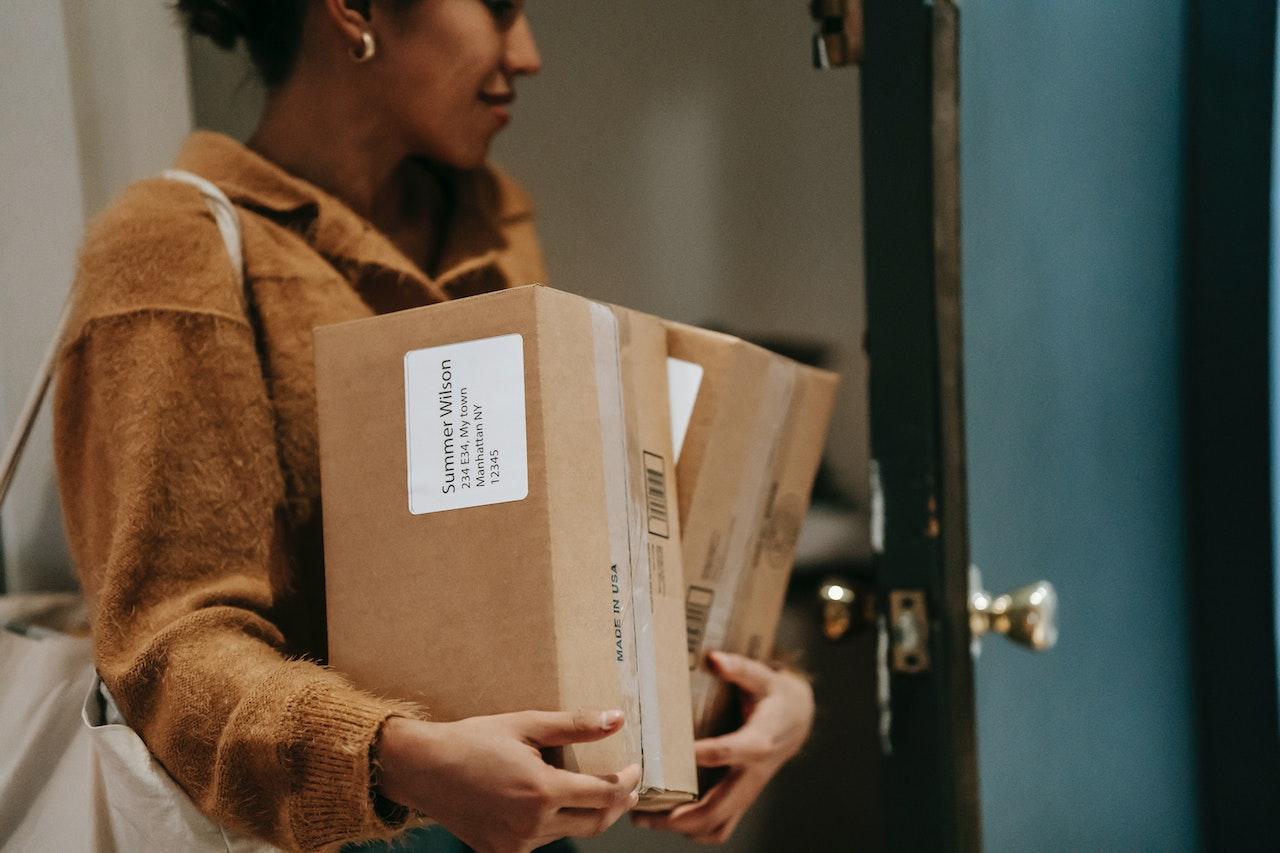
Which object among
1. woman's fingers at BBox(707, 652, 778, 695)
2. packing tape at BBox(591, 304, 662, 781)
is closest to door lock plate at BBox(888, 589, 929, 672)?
woman's fingers at BBox(707, 652, 778, 695)

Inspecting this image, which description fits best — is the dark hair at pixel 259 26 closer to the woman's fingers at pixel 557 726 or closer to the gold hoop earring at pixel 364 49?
the gold hoop earring at pixel 364 49

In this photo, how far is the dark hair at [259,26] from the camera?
44.0 inches

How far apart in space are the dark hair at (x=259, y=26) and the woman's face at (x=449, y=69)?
0.30 feet

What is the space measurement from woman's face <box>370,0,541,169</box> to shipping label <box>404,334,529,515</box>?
40cm

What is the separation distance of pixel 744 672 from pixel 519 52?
2.10 feet

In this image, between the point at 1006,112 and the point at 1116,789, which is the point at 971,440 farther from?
the point at 1116,789

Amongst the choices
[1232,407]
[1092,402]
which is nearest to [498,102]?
[1092,402]

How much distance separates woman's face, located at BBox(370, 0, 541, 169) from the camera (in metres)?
1.10

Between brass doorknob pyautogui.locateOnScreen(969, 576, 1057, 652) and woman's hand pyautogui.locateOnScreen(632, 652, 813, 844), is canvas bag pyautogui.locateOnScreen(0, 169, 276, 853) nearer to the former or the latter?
woman's hand pyautogui.locateOnScreen(632, 652, 813, 844)

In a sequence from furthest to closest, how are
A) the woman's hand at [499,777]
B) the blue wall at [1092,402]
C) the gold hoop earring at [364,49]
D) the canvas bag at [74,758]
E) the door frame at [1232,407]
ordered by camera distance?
the door frame at [1232,407]
the blue wall at [1092,402]
the gold hoop earring at [364,49]
the canvas bag at [74,758]
the woman's hand at [499,777]

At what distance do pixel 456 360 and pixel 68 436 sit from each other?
34 cm

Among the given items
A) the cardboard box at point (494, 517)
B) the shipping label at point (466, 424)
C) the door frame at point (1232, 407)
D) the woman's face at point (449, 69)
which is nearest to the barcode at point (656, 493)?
the cardboard box at point (494, 517)

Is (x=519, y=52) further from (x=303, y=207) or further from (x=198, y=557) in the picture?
(x=198, y=557)

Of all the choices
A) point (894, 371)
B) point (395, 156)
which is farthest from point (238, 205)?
point (894, 371)
